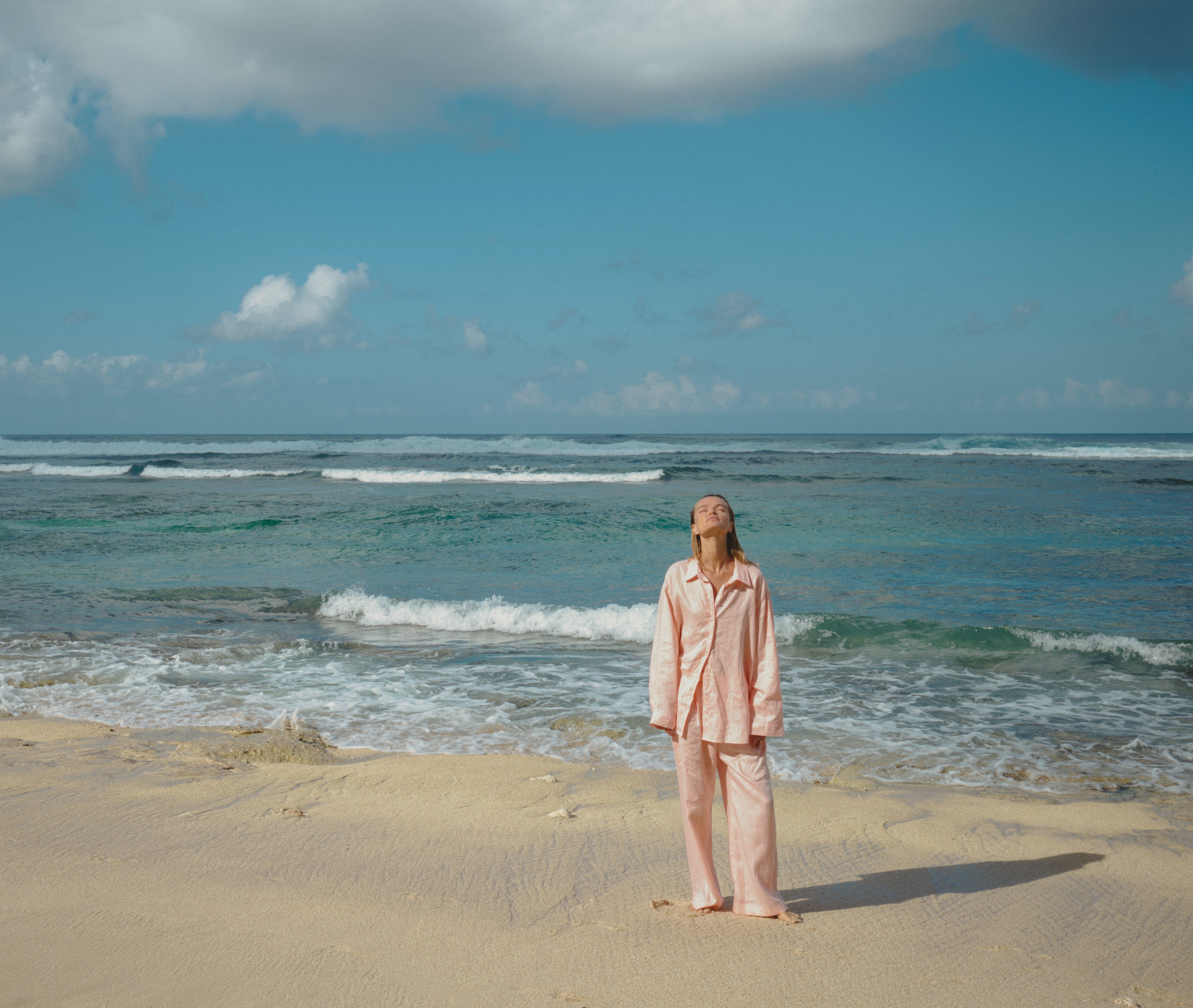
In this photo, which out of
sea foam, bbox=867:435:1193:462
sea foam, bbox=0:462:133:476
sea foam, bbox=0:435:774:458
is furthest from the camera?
sea foam, bbox=0:435:774:458

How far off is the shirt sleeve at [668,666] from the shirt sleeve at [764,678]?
0.30 meters

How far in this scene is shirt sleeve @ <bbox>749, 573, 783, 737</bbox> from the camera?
10.3 ft

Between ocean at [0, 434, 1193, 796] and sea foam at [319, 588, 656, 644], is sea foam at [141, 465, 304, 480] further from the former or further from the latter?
sea foam at [319, 588, 656, 644]

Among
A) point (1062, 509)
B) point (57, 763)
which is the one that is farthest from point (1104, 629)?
point (1062, 509)

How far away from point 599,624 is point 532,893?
609 centimetres

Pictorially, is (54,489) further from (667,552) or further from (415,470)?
(667,552)

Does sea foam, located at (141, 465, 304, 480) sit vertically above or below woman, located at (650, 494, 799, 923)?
above

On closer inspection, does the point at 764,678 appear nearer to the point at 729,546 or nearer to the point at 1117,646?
the point at 729,546

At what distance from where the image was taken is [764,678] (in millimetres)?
3168

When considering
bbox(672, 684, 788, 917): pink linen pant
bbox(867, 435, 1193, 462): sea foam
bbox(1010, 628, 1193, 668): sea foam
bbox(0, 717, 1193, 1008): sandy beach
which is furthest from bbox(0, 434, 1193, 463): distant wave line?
bbox(672, 684, 788, 917): pink linen pant

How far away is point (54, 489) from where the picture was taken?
29828mm

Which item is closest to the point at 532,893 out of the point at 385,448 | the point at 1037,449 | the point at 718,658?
the point at 718,658

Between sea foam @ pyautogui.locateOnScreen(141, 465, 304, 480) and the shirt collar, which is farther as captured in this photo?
sea foam @ pyautogui.locateOnScreen(141, 465, 304, 480)

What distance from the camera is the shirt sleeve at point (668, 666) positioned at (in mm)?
3213
